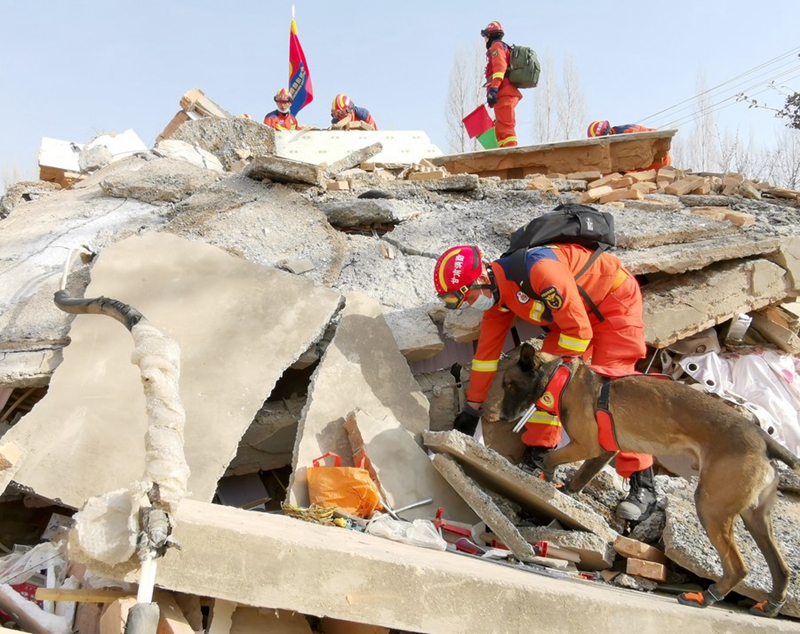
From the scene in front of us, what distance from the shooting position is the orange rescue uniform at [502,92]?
32.1 feet

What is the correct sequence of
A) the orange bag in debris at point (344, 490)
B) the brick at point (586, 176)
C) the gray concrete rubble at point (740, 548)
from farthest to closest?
1. the brick at point (586, 176)
2. the orange bag in debris at point (344, 490)
3. the gray concrete rubble at point (740, 548)

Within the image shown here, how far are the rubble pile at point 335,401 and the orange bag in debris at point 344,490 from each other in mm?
21

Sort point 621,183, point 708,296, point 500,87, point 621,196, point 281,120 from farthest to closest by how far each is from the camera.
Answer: point 281,120
point 500,87
point 621,183
point 621,196
point 708,296

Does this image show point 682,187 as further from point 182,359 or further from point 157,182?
point 182,359

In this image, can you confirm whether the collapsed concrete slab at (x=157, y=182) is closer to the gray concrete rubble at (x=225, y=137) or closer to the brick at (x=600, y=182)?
the gray concrete rubble at (x=225, y=137)

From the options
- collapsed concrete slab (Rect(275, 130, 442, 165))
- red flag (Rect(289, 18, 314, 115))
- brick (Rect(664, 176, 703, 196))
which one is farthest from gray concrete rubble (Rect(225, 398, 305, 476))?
red flag (Rect(289, 18, 314, 115))

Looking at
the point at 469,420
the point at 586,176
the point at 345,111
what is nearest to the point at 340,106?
the point at 345,111

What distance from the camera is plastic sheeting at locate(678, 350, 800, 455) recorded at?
5.16 metres

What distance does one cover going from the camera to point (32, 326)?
462 cm

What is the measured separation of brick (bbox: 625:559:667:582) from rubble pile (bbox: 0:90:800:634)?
11mm

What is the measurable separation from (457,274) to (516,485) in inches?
59.6

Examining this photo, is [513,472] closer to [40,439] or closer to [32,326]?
[40,439]

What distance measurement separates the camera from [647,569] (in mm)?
3553

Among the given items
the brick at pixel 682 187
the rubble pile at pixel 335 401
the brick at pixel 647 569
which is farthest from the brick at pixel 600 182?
the brick at pixel 647 569
